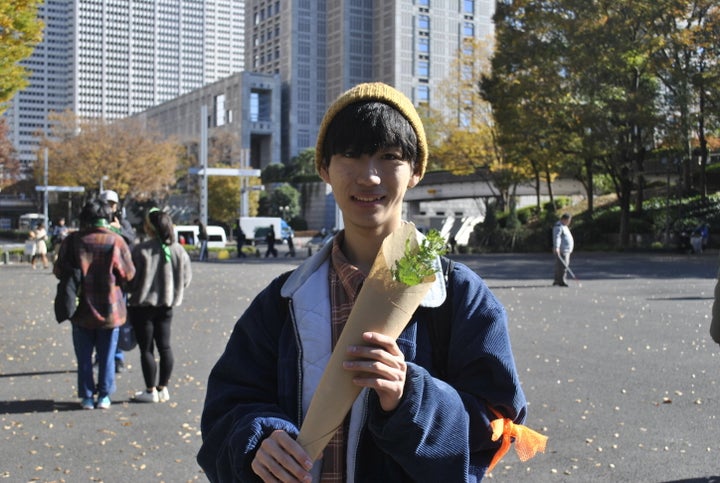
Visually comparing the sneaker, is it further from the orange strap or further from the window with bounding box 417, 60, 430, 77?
the window with bounding box 417, 60, 430, 77

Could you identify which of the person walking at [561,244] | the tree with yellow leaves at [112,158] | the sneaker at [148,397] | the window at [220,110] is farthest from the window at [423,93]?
the sneaker at [148,397]

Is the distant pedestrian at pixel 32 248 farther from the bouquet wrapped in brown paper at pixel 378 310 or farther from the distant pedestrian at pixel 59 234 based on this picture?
the bouquet wrapped in brown paper at pixel 378 310

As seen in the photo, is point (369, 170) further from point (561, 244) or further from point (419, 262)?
point (561, 244)

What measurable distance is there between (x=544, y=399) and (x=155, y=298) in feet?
12.3

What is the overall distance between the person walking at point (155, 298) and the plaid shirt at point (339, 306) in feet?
19.2

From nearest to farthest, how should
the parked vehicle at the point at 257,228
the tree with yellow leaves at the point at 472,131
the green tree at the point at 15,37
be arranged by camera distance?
the green tree at the point at 15,37 → the tree with yellow leaves at the point at 472,131 → the parked vehicle at the point at 257,228

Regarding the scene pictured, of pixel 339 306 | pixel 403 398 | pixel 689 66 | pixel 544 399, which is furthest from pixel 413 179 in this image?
pixel 689 66

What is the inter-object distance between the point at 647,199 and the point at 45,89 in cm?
14835

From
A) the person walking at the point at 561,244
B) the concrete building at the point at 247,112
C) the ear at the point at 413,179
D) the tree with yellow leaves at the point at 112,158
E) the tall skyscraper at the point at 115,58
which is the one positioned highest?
the tall skyscraper at the point at 115,58

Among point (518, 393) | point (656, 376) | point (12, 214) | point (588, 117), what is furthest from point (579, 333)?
point (12, 214)

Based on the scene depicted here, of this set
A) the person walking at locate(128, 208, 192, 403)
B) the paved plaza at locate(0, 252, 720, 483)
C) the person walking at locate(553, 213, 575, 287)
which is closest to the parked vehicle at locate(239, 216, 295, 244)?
the person walking at locate(553, 213, 575, 287)

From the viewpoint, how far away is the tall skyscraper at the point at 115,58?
550 feet

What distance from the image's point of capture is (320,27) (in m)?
110

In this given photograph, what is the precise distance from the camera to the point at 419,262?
5.57 feet
